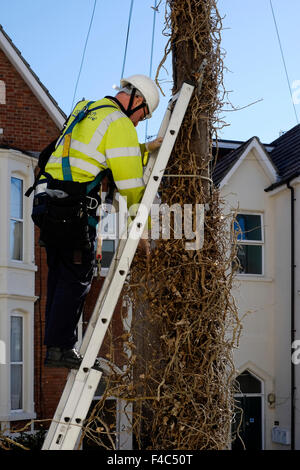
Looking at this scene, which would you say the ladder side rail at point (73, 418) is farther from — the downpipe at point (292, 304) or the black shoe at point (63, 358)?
the downpipe at point (292, 304)

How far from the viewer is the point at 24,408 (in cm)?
1614

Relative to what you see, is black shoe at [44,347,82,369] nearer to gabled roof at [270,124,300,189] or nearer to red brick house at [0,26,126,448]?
red brick house at [0,26,126,448]

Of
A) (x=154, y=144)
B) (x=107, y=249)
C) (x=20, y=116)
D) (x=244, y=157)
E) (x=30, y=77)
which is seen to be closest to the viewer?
(x=154, y=144)

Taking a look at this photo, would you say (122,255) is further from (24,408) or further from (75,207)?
(24,408)

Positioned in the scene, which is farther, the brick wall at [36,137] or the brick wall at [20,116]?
the brick wall at [20,116]

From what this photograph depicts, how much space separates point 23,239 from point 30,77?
3.31m

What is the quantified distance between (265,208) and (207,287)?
15.5m

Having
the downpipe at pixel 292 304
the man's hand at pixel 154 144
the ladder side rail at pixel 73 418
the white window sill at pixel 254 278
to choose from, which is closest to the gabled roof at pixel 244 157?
the downpipe at pixel 292 304

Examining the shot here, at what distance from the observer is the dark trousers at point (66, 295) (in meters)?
5.02

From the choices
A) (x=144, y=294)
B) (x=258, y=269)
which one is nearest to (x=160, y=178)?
(x=144, y=294)

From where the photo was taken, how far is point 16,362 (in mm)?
16266

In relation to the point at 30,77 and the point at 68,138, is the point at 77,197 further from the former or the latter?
the point at 30,77

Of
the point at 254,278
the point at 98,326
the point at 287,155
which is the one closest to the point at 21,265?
the point at 254,278

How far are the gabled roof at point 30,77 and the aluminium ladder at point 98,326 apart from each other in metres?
11.5
